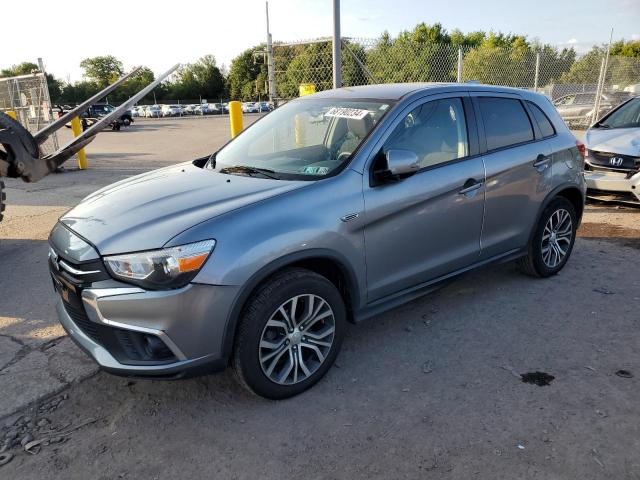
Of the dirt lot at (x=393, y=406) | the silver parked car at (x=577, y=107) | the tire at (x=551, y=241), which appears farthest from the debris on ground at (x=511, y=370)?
the silver parked car at (x=577, y=107)

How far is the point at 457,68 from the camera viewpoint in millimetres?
10594

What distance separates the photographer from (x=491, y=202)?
13.3ft

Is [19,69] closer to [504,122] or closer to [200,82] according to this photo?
[200,82]

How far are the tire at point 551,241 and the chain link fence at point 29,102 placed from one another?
1302cm

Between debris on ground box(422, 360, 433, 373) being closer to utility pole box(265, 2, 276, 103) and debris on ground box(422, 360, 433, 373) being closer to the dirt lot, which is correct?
the dirt lot

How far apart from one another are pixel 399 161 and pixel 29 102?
1504cm

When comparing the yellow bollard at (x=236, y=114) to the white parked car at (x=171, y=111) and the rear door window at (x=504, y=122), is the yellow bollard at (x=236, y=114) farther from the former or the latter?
the white parked car at (x=171, y=111)

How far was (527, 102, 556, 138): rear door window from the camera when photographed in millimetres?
4625

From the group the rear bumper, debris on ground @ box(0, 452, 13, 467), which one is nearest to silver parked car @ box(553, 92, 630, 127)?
the rear bumper

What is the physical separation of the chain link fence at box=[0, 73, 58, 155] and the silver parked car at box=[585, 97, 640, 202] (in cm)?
1275

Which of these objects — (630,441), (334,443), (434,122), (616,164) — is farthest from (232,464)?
(616,164)

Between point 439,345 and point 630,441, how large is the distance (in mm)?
1327

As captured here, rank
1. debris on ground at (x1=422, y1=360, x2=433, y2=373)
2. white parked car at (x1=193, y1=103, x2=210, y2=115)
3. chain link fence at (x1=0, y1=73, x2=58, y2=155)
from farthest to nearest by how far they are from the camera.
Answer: white parked car at (x1=193, y1=103, x2=210, y2=115), chain link fence at (x1=0, y1=73, x2=58, y2=155), debris on ground at (x1=422, y1=360, x2=433, y2=373)

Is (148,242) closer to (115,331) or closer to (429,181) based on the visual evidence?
(115,331)
